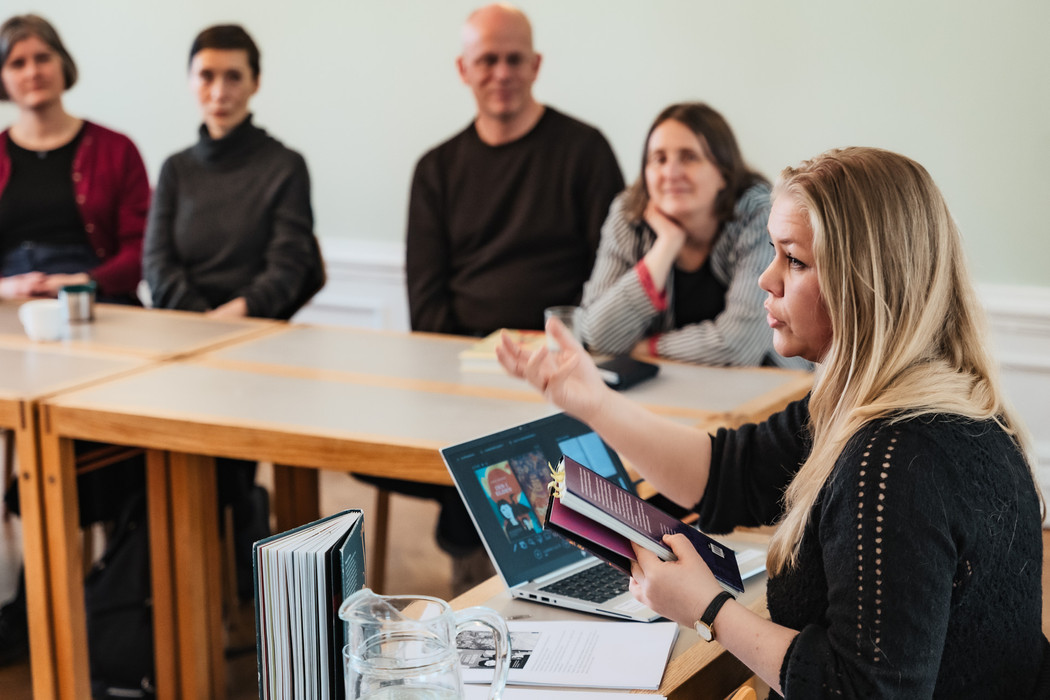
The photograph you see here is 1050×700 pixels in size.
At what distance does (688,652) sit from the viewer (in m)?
1.18

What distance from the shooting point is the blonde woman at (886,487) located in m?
0.94

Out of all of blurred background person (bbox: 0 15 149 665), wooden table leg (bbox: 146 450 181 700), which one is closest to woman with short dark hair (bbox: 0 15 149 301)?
blurred background person (bbox: 0 15 149 665)

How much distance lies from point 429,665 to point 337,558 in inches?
5.3

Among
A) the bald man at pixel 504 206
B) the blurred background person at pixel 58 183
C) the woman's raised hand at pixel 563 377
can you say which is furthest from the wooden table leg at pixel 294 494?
the woman's raised hand at pixel 563 377

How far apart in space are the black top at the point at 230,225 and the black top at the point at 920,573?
2274 millimetres

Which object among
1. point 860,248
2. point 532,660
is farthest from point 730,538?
point 860,248

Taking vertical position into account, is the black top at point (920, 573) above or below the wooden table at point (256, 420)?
above

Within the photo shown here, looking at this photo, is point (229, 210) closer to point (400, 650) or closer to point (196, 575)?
point (196, 575)

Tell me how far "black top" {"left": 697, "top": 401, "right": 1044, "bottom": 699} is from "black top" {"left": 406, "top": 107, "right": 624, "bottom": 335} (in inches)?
74.7

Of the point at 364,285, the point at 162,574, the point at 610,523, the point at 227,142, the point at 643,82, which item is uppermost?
the point at 643,82

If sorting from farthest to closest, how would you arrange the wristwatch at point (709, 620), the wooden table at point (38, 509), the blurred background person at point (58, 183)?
the blurred background person at point (58, 183), the wooden table at point (38, 509), the wristwatch at point (709, 620)

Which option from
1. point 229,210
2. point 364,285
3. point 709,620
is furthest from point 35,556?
point 364,285

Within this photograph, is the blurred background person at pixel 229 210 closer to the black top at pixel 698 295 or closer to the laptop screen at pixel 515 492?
the black top at pixel 698 295

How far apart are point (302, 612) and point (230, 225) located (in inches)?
93.4
